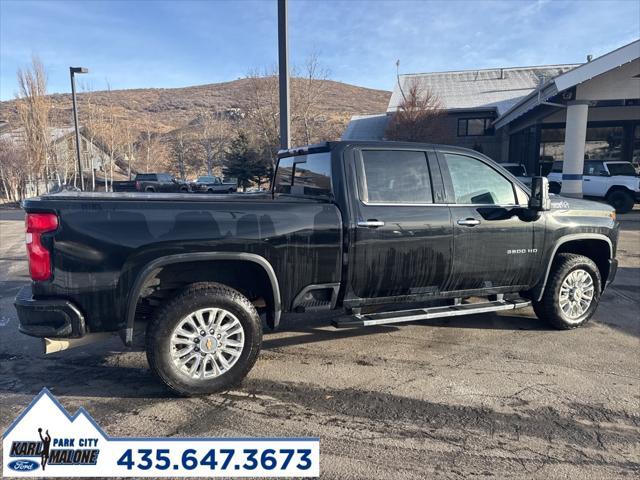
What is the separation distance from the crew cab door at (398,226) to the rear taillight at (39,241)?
7.57ft

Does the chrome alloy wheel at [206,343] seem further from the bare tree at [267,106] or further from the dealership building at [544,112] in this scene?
the bare tree at [267,106]

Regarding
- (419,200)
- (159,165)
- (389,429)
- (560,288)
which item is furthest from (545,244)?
(159,165)

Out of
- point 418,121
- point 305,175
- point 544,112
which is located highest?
point 418,121

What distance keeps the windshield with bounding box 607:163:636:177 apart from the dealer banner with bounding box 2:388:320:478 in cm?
1735

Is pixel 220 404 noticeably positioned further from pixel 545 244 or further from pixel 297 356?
pixel 545 244

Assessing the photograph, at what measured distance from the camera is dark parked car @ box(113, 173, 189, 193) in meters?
28.1

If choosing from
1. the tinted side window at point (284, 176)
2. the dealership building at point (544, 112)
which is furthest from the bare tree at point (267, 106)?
the tinted side window at point (284, 176)

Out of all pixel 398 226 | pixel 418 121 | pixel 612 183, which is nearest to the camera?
pixel 398 226

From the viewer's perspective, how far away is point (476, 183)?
457 cm

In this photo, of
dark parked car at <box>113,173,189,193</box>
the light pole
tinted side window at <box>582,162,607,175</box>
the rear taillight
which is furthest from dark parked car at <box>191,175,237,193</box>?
the rear taillight

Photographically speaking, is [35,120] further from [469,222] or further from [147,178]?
[469,222]

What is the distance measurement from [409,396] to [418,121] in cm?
2759

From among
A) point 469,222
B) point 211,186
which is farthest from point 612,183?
point 211,186

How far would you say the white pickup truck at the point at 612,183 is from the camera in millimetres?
15504
